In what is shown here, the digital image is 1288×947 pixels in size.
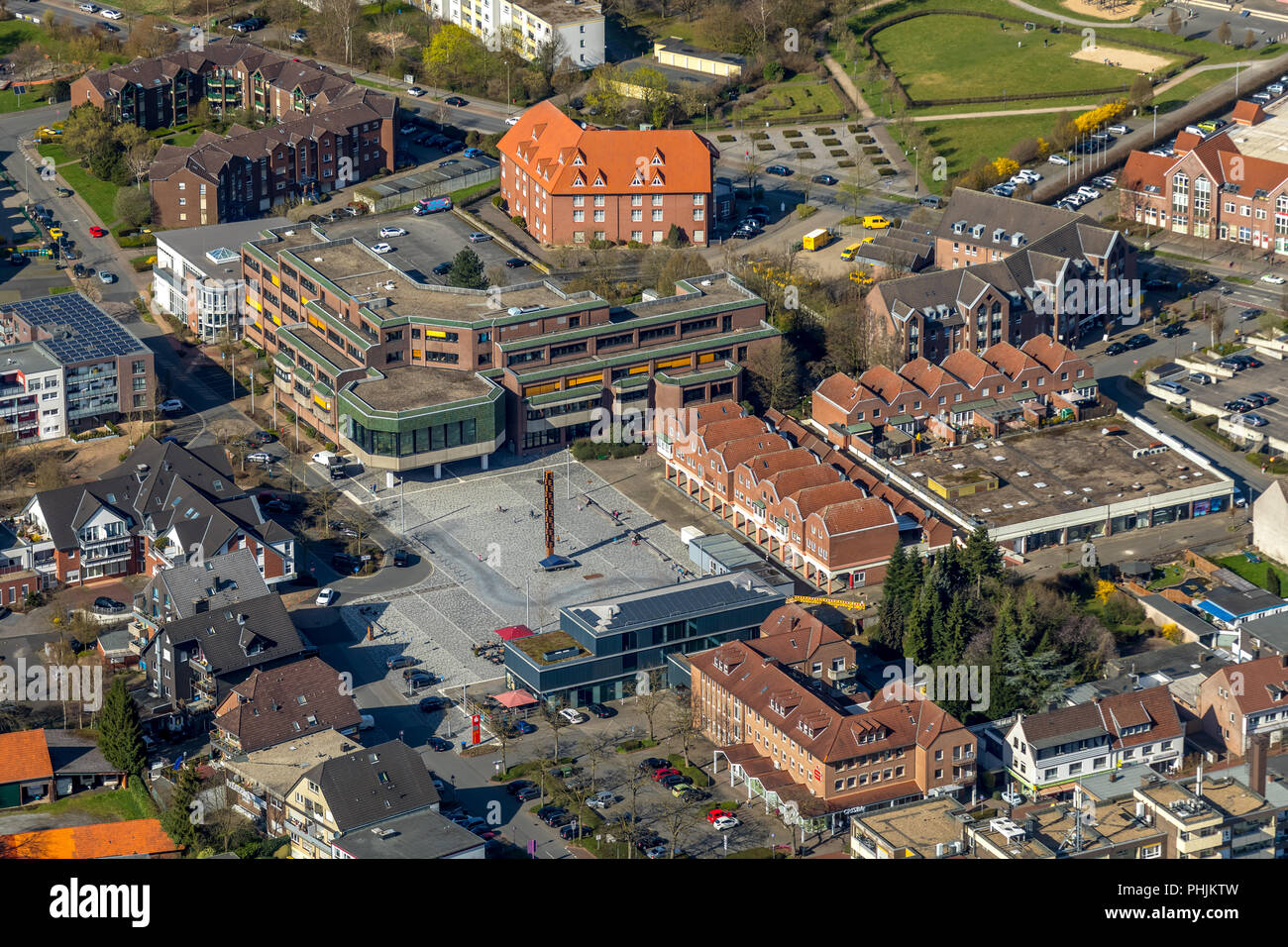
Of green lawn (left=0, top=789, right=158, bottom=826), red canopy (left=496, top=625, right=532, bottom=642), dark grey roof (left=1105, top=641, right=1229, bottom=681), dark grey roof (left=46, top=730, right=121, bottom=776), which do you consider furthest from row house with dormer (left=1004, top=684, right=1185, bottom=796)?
dark grey roof (left=46, top=730, right=121, bottom=776)

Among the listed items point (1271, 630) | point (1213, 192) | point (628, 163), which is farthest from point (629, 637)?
point (1213, 192)

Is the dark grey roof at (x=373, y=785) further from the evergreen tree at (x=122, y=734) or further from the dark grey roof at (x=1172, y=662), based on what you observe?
the dark grey roof at (x=1172, y=662)

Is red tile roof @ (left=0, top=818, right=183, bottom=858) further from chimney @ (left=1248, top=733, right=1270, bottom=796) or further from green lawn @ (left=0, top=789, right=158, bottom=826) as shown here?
chimney @ (left=1248, top=733, right=1270, bottom=796)

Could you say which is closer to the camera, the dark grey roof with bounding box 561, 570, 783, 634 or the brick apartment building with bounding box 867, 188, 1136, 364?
the dark grey roof with bounding box 561, 570, 783, 634

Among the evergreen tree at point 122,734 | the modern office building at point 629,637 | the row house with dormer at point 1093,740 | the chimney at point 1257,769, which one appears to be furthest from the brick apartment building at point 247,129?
the chimney at point 1257,769

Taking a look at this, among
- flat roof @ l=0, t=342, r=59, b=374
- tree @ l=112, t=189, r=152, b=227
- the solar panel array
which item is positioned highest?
tree @ l=112, t=189, r=152, b=227

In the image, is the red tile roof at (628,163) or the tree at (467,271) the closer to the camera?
the tree at (467,271)

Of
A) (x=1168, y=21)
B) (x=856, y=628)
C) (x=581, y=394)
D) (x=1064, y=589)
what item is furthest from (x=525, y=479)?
(x=1168, y=21)
